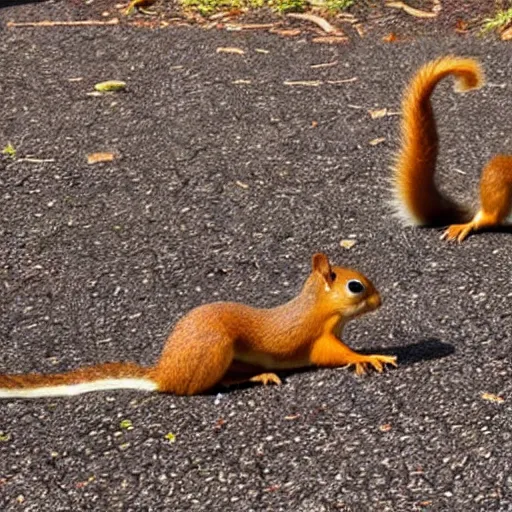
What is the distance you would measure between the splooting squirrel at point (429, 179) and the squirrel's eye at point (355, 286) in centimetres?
109

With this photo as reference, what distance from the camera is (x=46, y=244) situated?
4.85 metres

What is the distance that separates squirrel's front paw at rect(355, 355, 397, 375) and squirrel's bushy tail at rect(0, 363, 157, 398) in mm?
591

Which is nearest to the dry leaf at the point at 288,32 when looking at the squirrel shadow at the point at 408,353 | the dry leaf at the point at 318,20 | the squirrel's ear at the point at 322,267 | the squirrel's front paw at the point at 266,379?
the dry leaf at the point at 318,20

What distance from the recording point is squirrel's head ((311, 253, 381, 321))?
3676mm

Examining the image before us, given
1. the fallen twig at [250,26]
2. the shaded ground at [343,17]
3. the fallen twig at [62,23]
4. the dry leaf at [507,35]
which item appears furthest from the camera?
the fallen twig at [62,23]

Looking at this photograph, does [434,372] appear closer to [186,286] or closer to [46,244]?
[186,286]

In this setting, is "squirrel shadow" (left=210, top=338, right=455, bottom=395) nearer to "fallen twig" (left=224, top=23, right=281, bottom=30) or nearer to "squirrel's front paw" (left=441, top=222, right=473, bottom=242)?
"squirrel's front paw" (left=441, top=222, right=473, bottom=242)

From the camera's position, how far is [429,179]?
4699 mm

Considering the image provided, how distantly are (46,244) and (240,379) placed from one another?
1.40 metres

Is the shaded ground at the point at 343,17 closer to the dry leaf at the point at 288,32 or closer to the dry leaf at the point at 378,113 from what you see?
the dry leaf at the point at 288,32

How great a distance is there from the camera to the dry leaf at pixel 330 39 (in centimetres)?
681

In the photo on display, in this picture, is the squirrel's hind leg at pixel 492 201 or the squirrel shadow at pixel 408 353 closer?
the squirrel shadow at pixel 408 353

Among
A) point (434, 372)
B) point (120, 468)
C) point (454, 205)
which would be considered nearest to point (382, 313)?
point (434, 372)

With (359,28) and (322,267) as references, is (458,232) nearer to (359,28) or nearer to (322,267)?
(322,267)
